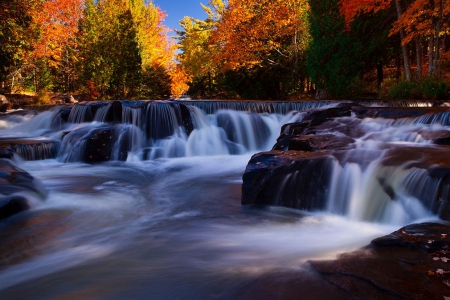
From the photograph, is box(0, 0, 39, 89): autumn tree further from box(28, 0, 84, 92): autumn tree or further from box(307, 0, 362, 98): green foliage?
box(307, 0, 362, 98): green foliage

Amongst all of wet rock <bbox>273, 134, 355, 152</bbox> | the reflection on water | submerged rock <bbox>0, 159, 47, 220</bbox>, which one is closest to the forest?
wet rock <bbox>273, 134, 355, 152</bbox>

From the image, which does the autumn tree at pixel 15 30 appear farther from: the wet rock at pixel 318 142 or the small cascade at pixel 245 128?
the wet rock at pixel 318 142

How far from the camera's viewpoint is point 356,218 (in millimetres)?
4758

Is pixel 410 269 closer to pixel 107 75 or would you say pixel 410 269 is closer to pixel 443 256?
pixel 443 256

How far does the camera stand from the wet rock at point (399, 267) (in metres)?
2.46

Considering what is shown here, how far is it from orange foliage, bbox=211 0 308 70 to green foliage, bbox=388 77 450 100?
25.8ft

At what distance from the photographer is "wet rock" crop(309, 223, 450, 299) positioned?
8.08 feet

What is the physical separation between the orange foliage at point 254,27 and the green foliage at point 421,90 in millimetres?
7876

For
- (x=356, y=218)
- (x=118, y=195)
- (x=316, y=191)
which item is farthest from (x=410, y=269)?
(x=118, y=195)

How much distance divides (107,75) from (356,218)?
19080 mm

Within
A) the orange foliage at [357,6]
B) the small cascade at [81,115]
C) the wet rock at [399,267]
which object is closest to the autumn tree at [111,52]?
the small cascade at [81,115]

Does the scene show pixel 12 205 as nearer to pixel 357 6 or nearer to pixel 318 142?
pixel 318 142

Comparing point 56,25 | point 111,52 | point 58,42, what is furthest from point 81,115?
point 58,42

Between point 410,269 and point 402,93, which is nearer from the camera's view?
point 410,269
